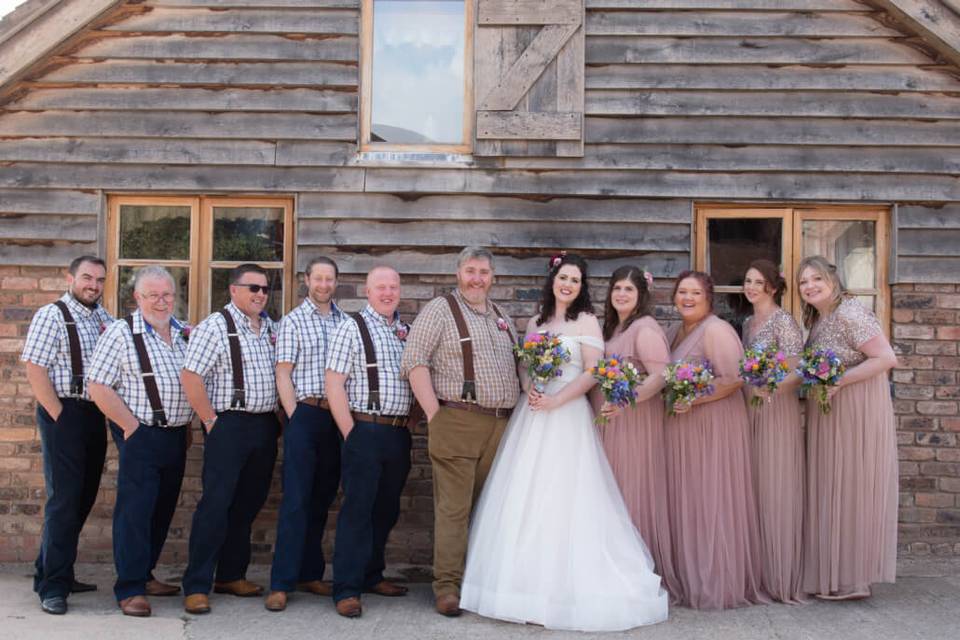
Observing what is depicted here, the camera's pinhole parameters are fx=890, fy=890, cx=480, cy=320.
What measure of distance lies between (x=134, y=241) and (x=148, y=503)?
2.08 m

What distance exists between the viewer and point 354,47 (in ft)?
19.8

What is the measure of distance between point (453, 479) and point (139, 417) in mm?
1750

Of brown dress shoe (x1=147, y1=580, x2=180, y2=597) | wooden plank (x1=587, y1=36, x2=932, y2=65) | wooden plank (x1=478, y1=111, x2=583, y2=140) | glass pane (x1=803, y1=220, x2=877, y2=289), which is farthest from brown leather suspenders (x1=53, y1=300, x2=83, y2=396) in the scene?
glass pane (x1=803, y1=220, x2=877, y2=289)

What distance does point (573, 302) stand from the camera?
16.9 ft

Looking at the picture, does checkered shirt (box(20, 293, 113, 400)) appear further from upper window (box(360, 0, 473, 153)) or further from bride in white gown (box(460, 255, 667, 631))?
bride in white gown (box(460, 255, 667, 631))

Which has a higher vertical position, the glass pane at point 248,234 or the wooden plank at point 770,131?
the wooden plank at point 770,131

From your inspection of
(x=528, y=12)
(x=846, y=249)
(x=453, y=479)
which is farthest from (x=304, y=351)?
(x=846, y=249)

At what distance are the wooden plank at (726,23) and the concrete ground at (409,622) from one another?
3.66 meters

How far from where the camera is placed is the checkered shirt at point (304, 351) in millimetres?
4996

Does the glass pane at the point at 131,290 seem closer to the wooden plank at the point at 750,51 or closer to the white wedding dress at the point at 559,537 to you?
the white wedding dress at the point at 559,537

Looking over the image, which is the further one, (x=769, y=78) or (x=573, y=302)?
(x=769, y=78)

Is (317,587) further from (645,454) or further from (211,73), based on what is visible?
(211,73)

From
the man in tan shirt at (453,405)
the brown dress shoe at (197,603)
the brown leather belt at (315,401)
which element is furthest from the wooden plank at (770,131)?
the brown dress shoe at (197,603)

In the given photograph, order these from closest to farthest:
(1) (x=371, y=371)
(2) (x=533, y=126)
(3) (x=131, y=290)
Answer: (1) (x=371, y=371)
(2) (x=533, y=126)
(3) (x=131, y=290)
